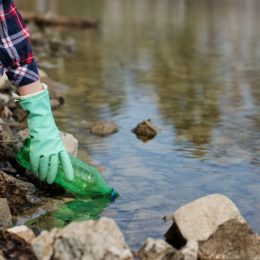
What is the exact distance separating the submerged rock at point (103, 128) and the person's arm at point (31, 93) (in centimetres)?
255

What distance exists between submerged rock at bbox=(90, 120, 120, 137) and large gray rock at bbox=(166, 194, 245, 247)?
333 cm

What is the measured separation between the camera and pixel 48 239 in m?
3.93

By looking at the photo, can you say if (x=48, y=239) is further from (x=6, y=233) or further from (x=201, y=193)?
(x=201, y=193)

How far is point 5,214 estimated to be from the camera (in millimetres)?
4680

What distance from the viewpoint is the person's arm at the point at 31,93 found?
486 cm

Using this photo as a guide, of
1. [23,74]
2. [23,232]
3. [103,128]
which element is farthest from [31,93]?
[103,128]

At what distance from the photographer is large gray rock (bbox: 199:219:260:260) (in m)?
4.26

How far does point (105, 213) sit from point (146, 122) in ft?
9.15

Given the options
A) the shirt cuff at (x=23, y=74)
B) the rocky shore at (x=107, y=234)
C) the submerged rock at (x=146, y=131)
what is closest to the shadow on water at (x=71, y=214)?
the rocky shore at (x=107, y=234)

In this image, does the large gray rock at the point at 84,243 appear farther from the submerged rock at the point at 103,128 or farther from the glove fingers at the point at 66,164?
the submerged rock at the point at 103,128

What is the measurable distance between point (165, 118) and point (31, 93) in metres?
3.85

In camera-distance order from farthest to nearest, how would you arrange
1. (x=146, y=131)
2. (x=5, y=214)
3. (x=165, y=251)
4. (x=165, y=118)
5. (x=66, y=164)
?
(x=165, y=118)
(x=146, y=131)
(x=66, y=164)
(x=5, y=214)
(x=165, y=251)

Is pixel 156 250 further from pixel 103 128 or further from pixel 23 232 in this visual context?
pixel 103 128

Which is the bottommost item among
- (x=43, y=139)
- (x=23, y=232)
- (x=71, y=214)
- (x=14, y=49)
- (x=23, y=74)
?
(x=71, y=214)
